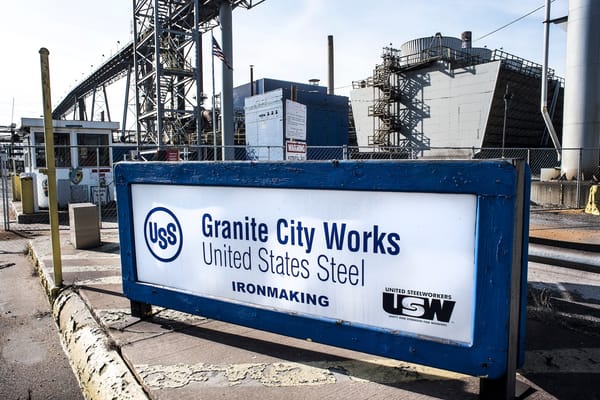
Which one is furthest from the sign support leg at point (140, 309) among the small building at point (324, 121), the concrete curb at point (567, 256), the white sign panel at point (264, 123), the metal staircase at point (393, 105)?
the metal staircase at point (393, 105)

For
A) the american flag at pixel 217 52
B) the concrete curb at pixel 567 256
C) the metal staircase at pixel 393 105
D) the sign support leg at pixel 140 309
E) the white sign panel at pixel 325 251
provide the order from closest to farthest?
Answer: the white sign panel at pixel 325 251 < the concrete curb at pixel 567 256 < the sign support leg at pixel 140 309 < the american flag at pixel 217 52 < the metal staircase at pixel 393 105

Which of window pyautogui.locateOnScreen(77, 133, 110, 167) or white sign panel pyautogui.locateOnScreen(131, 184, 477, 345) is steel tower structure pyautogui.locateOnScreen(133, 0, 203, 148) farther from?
white sign panel pyautogui.locateOnScreen(131, 184, 477, 345)

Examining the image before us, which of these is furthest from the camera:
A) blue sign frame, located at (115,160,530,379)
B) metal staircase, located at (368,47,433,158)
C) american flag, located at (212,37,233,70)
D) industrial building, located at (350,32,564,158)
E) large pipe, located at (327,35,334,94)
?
large pipe, located at (327,35,334,94)

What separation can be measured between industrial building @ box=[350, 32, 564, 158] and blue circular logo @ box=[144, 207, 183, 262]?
26665 mm

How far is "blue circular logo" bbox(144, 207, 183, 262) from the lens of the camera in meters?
3.37

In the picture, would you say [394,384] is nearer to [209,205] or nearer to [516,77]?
[209,205]

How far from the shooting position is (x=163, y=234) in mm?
3443

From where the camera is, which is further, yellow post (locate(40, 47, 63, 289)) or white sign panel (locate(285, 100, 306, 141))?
white sign panel (locate(285, 100, 306, 141))

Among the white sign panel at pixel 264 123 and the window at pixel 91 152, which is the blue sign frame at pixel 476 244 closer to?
the window at pixel 91 152

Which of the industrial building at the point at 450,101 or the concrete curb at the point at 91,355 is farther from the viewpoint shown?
the industrial building at the point at 450,101

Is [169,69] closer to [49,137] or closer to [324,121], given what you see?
[324,121]

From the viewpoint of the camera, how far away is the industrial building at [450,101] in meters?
30.9

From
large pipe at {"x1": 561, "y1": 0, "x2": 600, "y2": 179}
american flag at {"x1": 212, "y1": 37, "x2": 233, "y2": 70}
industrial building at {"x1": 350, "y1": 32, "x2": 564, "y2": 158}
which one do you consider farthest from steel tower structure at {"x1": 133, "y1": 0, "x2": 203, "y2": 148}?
large pipe at {"x1": 561, "y1": 0, "x2": 600, "y2": 179}

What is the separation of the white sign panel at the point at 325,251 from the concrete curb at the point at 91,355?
→ 65cm
